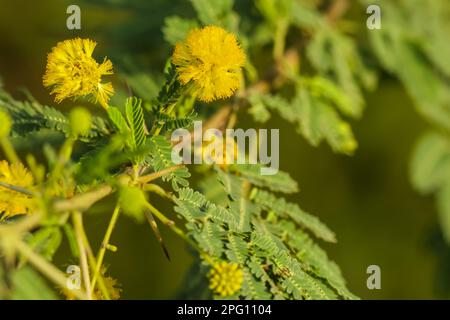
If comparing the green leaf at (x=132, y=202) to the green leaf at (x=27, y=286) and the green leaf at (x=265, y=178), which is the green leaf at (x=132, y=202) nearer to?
the green leaf at (x=27, y=286)

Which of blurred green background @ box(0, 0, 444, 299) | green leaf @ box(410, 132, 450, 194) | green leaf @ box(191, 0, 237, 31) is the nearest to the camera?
green leaf @ box(191, 0, 237, 31)

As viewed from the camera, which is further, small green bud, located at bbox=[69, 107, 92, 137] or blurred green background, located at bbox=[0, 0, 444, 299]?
blurred green background, located at bbox=[0, 0, 444, 299]

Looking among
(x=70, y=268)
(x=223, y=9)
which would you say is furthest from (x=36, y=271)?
(x=223, y=9)

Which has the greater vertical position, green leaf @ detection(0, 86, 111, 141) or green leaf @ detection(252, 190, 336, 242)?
green leaf @ detection(0, 86, 111, 141)

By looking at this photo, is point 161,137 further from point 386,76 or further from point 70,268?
point 386,76

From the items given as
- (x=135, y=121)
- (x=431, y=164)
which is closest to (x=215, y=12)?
(x=135, y=121)

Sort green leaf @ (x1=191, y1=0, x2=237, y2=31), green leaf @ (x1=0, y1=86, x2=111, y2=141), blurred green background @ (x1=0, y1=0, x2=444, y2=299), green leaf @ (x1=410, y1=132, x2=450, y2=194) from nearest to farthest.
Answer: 1. green leaf @ (x1=0, y1=86, x2=111, y2=141)
2. green leaf @ (x1=191, y1=0, x2=237, y2=31)
3. green leaf @ (x1=410, y1=132, x2=450, y2=194)
4. blurred green background @ (x1=0, y1=0, x2=444, y2=299)

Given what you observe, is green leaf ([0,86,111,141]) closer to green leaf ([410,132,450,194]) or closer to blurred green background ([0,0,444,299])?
green leaf ([410,132,450,194])

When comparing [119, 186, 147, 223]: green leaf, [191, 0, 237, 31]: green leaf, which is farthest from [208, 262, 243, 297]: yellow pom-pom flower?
[191, 0, 237, 31]: green leaf
